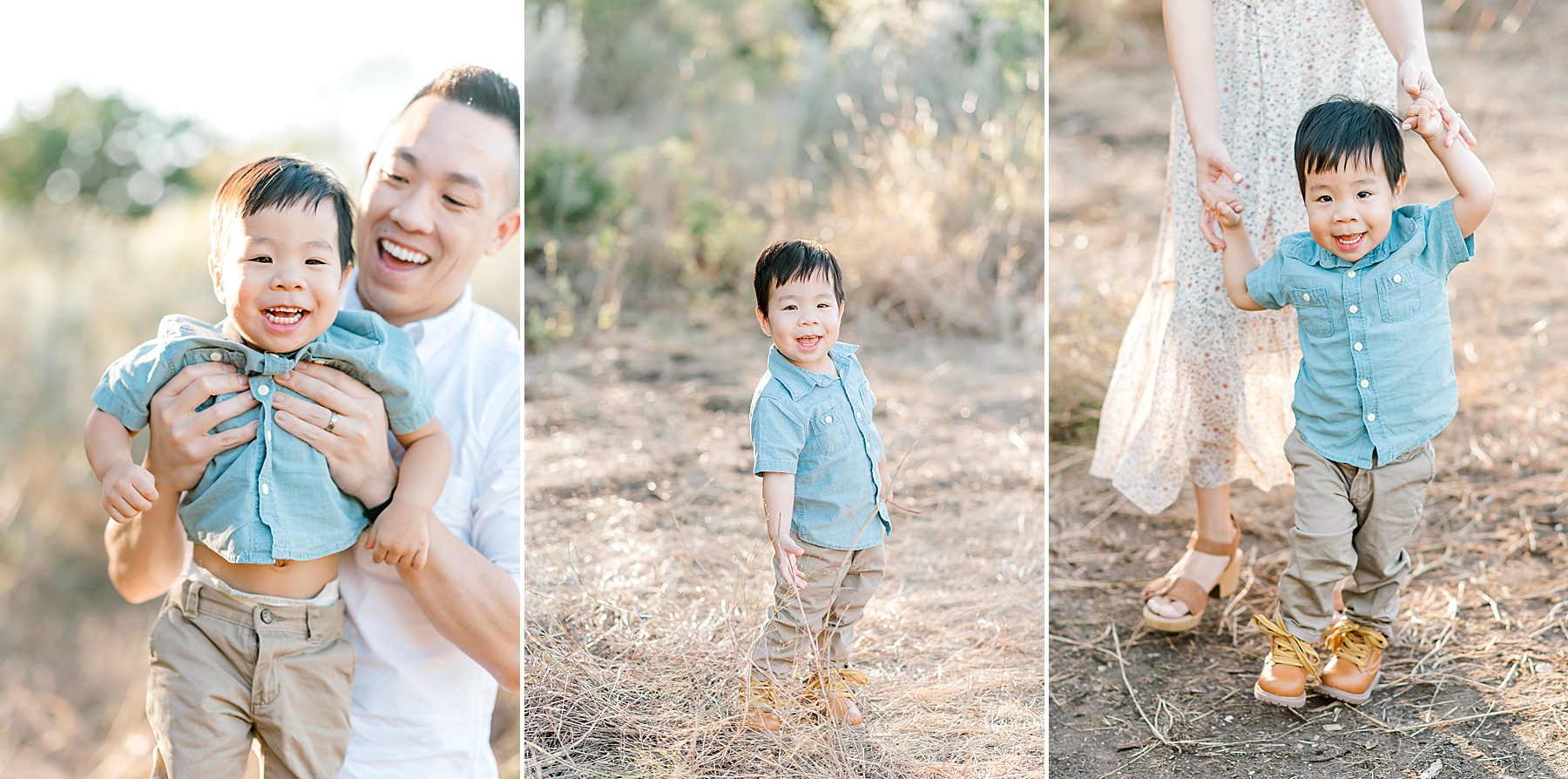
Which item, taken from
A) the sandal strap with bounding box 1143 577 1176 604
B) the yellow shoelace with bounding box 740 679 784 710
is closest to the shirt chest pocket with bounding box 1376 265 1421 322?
the sandal strap with bounding box 1143 577 1176 604

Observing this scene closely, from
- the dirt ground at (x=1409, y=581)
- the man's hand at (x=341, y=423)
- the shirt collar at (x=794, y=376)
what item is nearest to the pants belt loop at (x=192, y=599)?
the man's hand at (x=341, y=423)

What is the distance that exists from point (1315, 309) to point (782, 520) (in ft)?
4.02

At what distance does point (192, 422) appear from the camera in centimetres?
210

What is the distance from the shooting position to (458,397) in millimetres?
2432

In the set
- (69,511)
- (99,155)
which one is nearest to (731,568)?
(69,511)

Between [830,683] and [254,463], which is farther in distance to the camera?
[830,683]

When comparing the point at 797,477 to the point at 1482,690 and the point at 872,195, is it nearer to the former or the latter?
the point at 1482,690

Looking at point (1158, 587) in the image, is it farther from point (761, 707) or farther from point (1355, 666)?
point (761, 707)

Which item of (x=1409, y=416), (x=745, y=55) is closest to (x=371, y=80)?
(x=745, y=55)

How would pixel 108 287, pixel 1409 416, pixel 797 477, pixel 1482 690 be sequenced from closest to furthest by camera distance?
pixel 797 477
pixel 1409 416
pixel 1482 690
pixel 108 287

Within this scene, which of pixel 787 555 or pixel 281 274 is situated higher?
pixel 281 274

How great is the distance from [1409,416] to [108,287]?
21.9 ft

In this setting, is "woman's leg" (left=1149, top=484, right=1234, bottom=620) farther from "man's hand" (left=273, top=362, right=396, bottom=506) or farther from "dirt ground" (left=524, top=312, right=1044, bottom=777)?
"man's hand" (left=273, top=362, right=396, bottom=506)

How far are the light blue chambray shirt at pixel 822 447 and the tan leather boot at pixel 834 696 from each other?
0.29 meters
